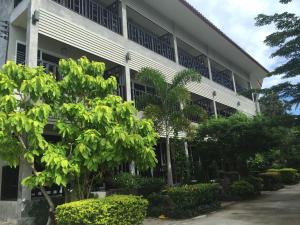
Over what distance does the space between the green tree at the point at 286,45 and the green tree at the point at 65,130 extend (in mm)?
7120

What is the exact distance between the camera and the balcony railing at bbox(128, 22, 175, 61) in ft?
58.7

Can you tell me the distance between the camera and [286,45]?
13.3 metres

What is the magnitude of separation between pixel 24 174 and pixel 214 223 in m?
6.16

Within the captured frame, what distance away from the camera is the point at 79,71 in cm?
985

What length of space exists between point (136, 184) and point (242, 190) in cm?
646

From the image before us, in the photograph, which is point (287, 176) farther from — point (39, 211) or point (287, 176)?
point (39, 211)

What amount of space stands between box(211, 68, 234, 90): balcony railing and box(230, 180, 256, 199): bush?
10215 millimetres

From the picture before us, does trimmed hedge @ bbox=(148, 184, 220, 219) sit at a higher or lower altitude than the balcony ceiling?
lower

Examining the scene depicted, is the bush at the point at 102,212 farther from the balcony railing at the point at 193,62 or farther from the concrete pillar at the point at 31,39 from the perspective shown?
the balcony railing at the point at 193,62

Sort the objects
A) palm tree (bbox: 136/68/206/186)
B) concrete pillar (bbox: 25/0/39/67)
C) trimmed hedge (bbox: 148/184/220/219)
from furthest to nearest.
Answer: palm tree (bbox: 136/68/206/186) → trimmed hedge (bbox: 148/184/220/219) → concrete pillar (bbox: 25/0/39/67)

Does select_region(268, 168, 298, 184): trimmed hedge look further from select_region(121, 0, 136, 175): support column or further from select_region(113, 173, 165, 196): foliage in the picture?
select_region(121, 0, 136, 175): support column

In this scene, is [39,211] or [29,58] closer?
[39,211]

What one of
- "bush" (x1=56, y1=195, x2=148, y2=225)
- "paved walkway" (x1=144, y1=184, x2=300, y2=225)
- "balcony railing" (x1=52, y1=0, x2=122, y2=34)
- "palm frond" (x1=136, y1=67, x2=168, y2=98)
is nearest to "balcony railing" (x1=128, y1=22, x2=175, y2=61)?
"balcony railing" (x1=52, y1=0, x2=122, y2=34)

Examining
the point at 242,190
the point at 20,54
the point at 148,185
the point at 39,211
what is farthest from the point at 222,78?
the point at 39,211
